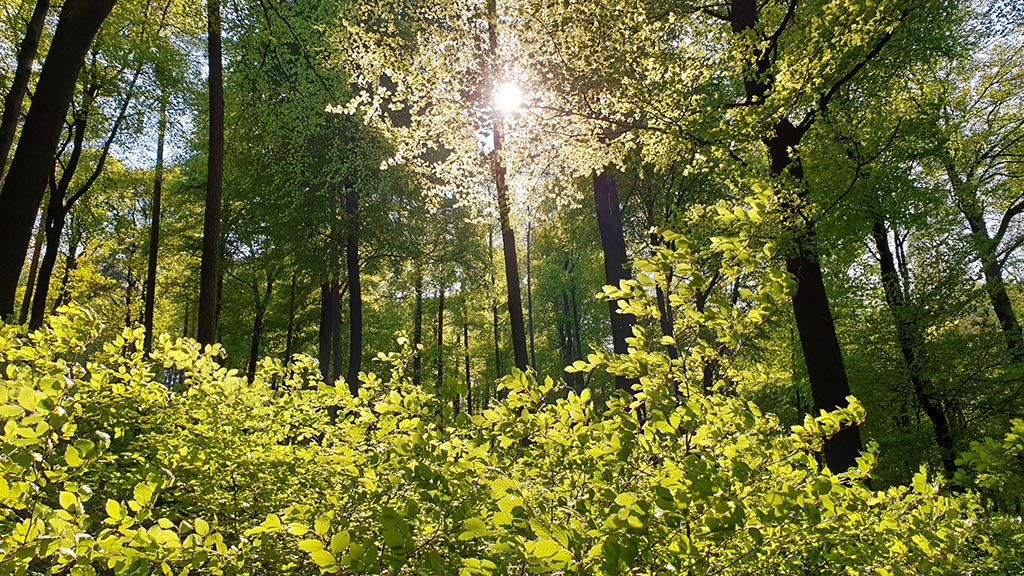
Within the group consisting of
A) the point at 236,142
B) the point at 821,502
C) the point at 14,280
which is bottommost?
the point at 821,502

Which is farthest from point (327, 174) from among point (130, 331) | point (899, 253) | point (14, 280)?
point (899, 253)

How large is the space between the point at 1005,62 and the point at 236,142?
21393 mm

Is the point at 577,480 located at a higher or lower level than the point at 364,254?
lower

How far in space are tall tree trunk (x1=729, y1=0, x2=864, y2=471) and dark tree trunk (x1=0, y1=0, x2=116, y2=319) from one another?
7.44m

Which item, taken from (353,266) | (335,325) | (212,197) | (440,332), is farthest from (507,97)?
(440,332)

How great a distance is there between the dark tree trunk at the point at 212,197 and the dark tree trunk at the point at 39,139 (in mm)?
3394

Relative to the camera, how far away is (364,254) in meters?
18.9

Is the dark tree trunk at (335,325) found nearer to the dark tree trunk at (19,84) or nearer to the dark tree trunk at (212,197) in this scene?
the dark tree trunk at (212,197)

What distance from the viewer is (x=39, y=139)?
5.33 metres

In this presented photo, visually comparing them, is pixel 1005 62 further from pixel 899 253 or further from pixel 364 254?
pixel 364 254

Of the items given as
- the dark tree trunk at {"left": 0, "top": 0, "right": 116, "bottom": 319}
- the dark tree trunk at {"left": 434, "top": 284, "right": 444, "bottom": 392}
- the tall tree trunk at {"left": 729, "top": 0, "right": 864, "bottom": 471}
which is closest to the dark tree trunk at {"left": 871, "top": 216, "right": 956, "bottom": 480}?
the tall tree trunk at {"left": 729, "top": 0, "right": 864, "bottom": 471}

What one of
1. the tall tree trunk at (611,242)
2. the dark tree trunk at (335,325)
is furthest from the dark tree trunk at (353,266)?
the tall tree trunk at (611,242)

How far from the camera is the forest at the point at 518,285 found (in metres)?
2.21

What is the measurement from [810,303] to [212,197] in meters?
9.62
